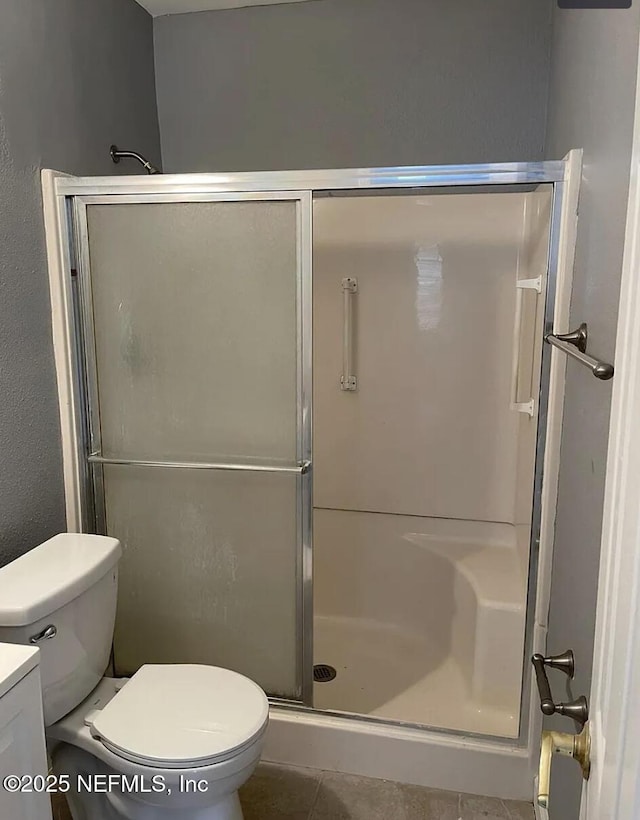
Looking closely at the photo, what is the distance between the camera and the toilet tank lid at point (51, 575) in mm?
1460

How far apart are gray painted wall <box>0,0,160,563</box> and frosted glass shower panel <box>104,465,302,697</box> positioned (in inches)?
10.7

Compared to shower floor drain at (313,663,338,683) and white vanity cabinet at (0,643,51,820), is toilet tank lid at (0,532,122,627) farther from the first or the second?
shower floor drain at (313,663,338,683)

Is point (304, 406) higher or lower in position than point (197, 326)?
lower

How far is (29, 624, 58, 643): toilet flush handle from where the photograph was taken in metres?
1.50

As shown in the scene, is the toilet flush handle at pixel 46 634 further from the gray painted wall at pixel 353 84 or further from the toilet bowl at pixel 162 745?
the gray painted wall at pixel 353 84

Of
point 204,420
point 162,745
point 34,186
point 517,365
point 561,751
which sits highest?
point 34,186

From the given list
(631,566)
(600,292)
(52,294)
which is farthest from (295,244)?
(631,566)

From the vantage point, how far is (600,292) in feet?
3.80

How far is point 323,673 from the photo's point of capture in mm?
2480

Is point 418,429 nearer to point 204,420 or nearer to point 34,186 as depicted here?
point 204,420

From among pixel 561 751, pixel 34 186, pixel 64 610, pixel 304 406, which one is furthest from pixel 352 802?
pixel 34 186

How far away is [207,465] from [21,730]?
2.97 feet

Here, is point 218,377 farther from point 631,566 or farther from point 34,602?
point 631,566

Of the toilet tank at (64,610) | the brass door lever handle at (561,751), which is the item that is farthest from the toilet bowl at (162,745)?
the brass door lever handle at (561,751)
